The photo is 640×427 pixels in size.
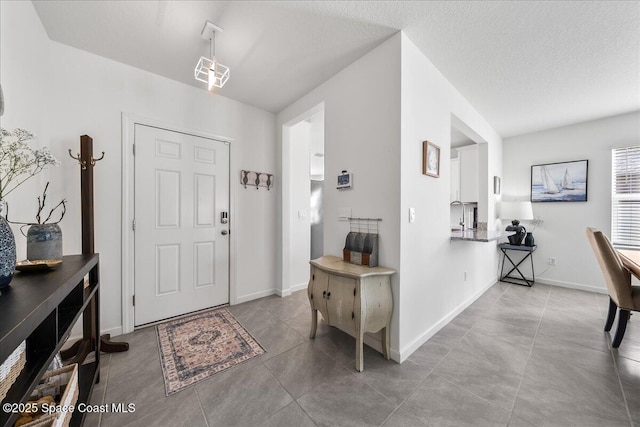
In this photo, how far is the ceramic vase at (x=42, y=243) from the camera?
44.9 inches

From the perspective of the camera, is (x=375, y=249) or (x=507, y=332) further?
(x=507, y=332)

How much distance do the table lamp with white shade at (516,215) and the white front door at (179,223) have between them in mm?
4299

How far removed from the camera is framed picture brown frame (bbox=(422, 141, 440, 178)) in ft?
6.81

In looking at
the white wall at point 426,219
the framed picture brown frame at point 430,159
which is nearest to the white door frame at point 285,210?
the white wall at point 426,219

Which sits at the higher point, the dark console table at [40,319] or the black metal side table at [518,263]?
the dark console table at [40,319]

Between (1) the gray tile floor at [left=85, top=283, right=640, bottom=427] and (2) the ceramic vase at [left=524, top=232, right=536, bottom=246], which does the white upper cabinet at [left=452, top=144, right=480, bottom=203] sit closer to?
(2) the ceramic vase at [left=524, top=232, right=536, bottom=246]

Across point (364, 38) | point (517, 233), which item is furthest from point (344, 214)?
point (517, 233)

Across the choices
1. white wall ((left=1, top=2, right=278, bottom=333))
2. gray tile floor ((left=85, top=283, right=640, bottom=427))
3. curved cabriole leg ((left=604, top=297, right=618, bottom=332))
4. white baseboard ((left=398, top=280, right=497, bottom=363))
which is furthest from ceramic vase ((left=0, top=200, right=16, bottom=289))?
curved cabriole leg ((left=604, top=297, right=618, bottom=332))

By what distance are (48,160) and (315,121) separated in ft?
9.70

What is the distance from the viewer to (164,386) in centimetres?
157

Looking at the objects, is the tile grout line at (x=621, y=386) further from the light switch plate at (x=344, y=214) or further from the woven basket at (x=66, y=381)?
the woven basket at (x=66, y=381)

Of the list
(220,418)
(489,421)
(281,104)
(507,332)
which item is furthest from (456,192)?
(220,418)

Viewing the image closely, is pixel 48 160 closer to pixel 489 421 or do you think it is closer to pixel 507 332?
pixel 489 421

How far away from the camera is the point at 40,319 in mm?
751
